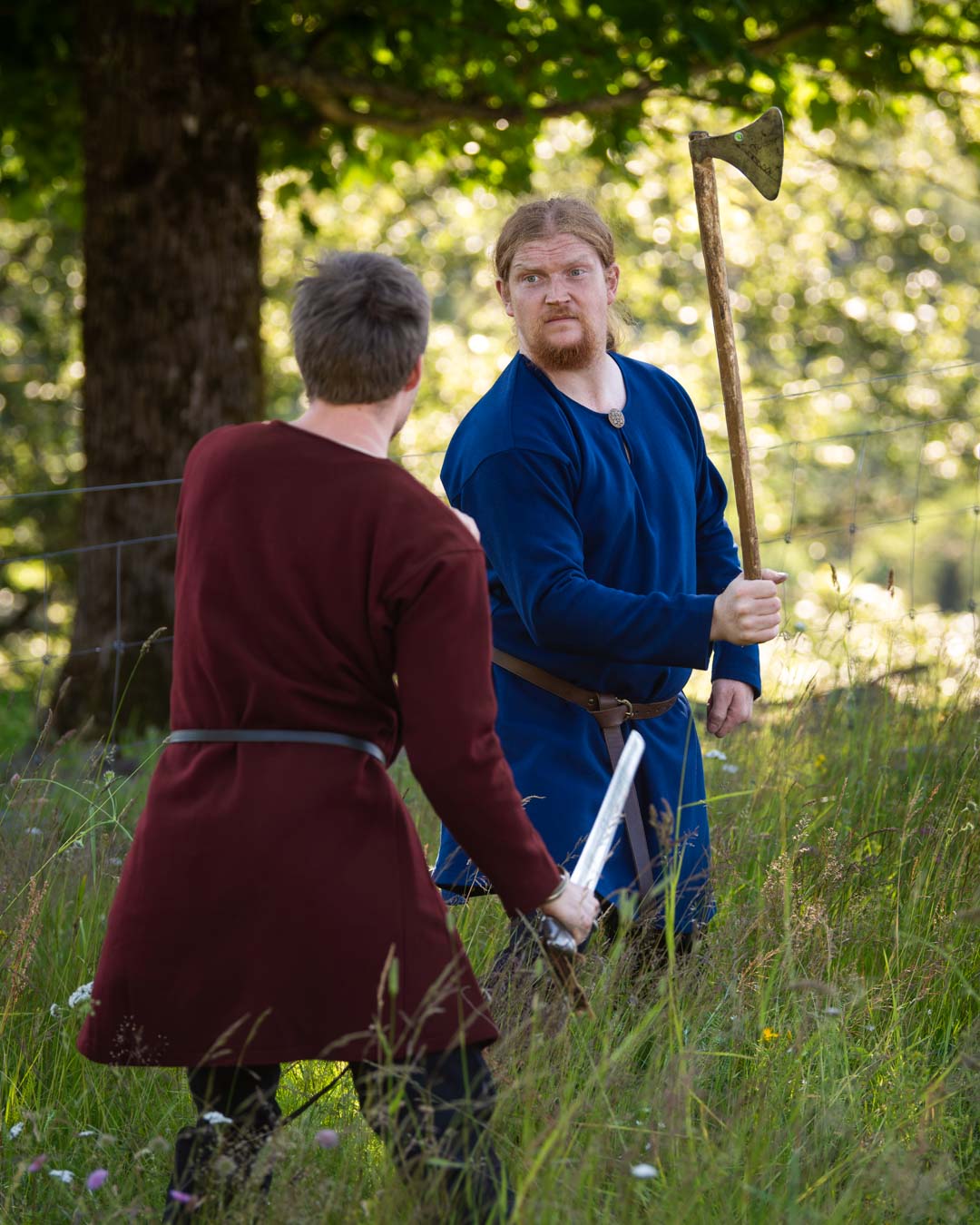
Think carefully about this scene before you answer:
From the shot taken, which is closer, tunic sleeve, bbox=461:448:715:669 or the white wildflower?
the white wildflower

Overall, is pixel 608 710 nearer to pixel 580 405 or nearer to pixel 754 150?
pixel 580 405

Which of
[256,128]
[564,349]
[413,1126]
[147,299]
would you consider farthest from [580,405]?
[256,128]

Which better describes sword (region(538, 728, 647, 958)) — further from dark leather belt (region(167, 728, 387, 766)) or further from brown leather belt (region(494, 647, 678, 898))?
brown leather belt (region(494, 647, 678, 898))

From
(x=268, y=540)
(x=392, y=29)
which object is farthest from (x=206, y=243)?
(x=268, y=540)

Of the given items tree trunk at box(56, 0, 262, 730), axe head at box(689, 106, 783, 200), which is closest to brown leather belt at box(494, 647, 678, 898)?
axe head at box(689, 106, 783, 200)

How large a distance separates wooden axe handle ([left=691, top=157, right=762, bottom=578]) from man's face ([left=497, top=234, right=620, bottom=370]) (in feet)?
0.81

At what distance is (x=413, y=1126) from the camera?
2160 mm

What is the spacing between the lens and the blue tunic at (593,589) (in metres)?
2.81

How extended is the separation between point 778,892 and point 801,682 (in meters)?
1.52

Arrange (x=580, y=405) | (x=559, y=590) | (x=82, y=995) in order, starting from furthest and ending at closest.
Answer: (x=580, y=405), (x=559, y=590), (x=82, y=995)

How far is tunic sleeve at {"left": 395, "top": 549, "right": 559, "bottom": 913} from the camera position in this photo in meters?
2.03

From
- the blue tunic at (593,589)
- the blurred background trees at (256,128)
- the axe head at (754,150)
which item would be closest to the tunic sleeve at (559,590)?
the blue tunic at (593,589)

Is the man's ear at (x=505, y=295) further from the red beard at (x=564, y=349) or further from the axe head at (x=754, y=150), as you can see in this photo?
the axe head at (x=754, y=150)

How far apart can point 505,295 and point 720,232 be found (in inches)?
18.7
